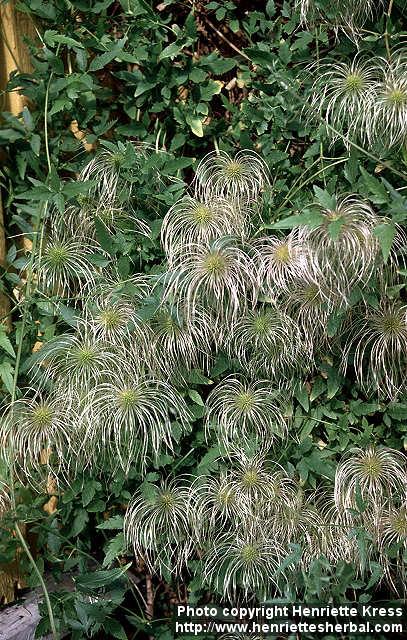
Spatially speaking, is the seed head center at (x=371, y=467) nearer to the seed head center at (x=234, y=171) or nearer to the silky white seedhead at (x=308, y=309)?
the silky white seedhead at (x=308, y=309)

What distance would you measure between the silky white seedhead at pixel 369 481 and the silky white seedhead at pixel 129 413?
1.34 ft

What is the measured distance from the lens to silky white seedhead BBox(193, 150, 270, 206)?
2096 millimetres

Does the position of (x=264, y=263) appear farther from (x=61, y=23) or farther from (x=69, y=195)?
(x=61, y=23)

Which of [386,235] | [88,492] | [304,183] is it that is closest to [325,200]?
[386,235]

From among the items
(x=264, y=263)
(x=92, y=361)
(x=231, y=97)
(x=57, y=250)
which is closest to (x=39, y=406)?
(x=92, y=361)

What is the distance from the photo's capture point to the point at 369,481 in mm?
2021

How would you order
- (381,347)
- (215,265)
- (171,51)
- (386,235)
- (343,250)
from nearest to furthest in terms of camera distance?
(386,235), (343,250), (215,265), (381,347), (171,51)

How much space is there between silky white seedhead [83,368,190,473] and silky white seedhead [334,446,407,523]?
41 centimetres

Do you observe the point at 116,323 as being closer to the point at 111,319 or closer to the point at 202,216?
the point at 111,319

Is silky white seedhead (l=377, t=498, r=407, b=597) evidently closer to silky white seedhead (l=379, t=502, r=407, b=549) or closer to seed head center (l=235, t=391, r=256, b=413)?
silky white seedhead (l=379, t=502, r=407, b=549)

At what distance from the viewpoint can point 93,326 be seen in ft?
6.57

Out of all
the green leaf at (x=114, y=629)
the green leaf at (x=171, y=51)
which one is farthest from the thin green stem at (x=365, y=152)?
the green leaf at (x=114, y=629)

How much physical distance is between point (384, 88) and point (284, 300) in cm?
56

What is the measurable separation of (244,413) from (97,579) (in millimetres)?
525
